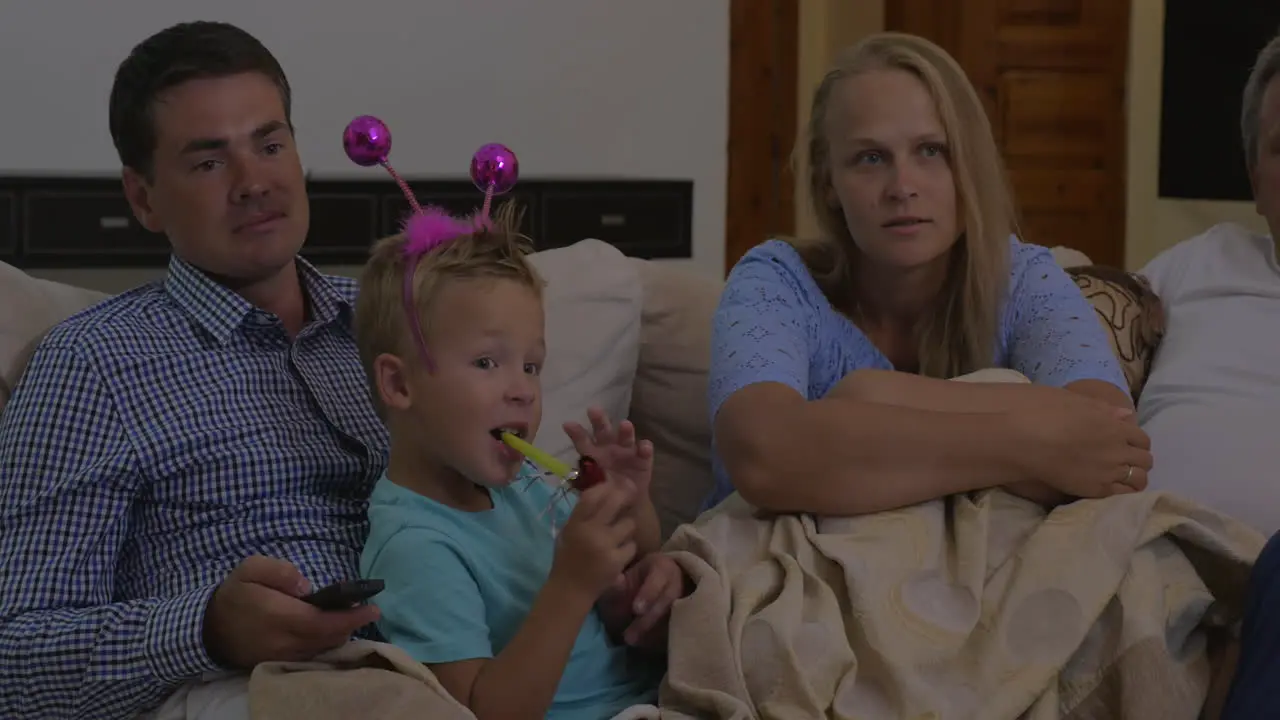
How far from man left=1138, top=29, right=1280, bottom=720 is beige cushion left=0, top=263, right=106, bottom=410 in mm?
1222

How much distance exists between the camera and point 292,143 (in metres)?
1.64

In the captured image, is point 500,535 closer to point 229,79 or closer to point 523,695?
point 523,695

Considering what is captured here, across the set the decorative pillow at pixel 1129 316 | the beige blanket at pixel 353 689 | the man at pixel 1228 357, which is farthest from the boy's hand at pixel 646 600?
the decorative pillow at pixel 1129 316

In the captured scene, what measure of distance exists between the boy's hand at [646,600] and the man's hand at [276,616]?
277 millimetres

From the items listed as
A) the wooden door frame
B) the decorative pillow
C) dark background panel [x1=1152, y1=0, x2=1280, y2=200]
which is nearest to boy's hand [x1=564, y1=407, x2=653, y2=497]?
the decorative pillow

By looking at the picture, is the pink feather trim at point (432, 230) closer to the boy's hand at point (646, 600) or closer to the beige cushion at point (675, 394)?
the boy's hand at point (646, 600)

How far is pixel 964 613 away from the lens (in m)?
1.42

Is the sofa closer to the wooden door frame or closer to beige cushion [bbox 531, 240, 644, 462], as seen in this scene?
beige cushion [bbox 531, 240, 644, 462]

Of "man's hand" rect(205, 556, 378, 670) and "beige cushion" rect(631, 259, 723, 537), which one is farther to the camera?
"beige cushion" rect(631, 259, 723, 537)

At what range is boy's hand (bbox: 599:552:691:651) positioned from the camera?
4.66ft

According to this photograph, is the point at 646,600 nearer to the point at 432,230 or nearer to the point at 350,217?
the point at 432,230

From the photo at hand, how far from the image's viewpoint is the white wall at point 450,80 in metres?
3.76

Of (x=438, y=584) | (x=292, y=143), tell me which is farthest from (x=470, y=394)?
(x=292, y=143)

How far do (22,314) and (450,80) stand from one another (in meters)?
2.71
